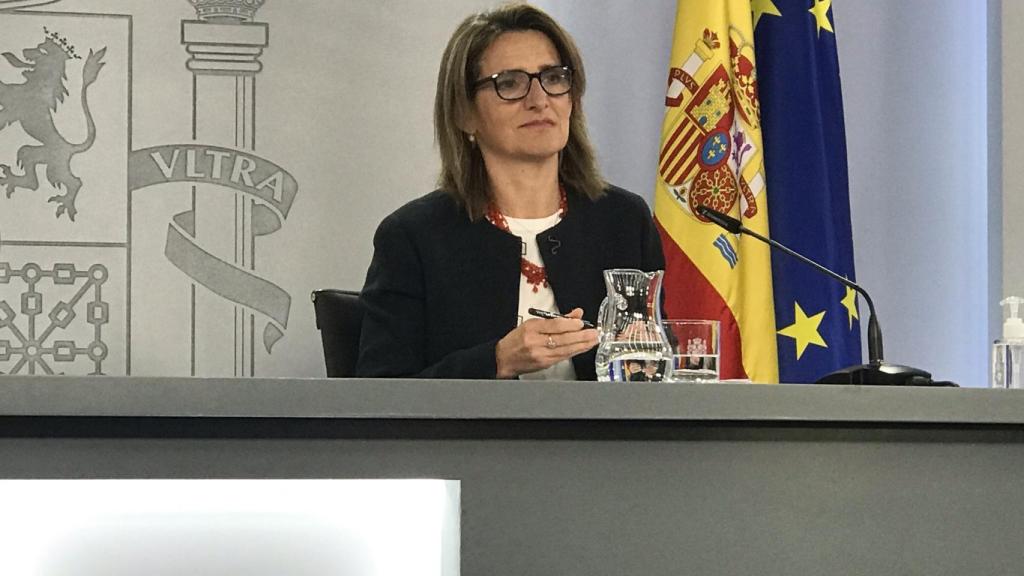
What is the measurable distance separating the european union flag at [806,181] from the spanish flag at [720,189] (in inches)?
2.0

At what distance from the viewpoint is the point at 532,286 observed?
2.20 metres

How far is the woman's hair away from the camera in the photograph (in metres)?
2.31

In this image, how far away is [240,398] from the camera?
1.06 m

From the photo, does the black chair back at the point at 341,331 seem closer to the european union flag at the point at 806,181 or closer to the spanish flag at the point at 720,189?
the spanish flag at the point at 720,189

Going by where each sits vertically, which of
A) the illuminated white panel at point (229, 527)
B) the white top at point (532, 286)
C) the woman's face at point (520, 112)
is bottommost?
the illuminated white panel at point (229, 527)

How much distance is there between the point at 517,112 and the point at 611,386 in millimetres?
1212

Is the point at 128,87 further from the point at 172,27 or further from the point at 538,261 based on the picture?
the point at 538,261

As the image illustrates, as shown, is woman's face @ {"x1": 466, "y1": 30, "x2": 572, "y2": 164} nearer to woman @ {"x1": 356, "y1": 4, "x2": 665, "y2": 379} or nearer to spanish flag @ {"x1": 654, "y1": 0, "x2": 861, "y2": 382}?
woman @ {"x1": 356, "y1": 4, "x2": 665, "y2": 379}

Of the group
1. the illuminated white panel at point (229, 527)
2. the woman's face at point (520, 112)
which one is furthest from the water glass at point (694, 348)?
the woman's face at point (520, 112)

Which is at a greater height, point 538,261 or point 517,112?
point 517,112

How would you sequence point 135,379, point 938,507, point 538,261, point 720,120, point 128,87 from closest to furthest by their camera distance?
point 135,379 → point 938,507 → point 538,261 → point 720,120 → point 128,87

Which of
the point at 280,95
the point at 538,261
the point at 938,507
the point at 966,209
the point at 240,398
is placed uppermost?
the point at 280,95

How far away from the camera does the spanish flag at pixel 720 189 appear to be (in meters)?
3.14

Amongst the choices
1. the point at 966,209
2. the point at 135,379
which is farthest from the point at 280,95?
the point at 135,379
